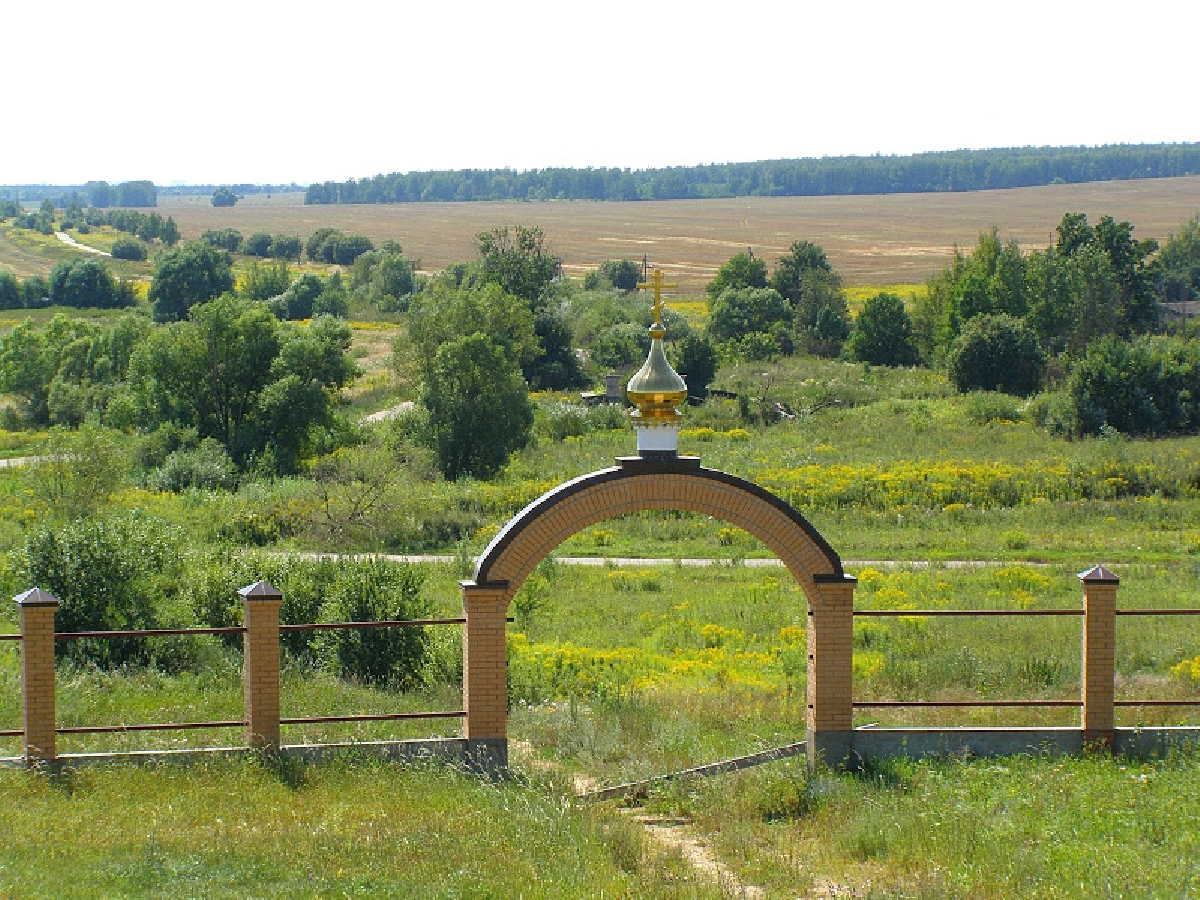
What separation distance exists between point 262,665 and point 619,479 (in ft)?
11.3

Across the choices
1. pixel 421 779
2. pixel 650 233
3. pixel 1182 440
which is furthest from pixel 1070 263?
pixel 650 233

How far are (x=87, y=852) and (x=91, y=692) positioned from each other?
238 inches

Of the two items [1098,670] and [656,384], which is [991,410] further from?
[656,384]

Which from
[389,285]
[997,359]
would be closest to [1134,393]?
[997,359]

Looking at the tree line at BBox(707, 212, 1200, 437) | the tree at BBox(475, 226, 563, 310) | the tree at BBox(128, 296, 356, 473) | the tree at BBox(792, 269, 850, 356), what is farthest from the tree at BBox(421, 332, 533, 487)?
the tree at BBox(792, 269, 850, 356)

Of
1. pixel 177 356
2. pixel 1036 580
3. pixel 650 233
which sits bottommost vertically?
pixel 1036 580

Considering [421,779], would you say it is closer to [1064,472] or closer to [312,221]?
[1064,472]

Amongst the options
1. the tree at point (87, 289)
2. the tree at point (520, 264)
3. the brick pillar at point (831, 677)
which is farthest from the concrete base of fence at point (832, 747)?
the tree at point (87, 289)

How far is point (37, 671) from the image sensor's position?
11758 mm

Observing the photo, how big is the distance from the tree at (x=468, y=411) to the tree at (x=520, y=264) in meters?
21.6

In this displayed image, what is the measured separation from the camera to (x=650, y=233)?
150m

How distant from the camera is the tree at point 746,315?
6819cm

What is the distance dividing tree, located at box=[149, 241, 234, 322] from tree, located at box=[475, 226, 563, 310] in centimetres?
2557

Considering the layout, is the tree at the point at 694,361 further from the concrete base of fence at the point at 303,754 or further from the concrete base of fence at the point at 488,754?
the concrete base of fence at the point at 303,754
